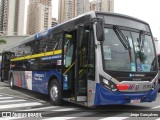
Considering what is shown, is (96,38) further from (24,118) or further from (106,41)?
(24,118)

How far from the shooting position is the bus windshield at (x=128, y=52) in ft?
28.5

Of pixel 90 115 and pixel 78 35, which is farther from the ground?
pixel 78 35

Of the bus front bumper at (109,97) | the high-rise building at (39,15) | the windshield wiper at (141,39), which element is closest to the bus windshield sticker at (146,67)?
the windshield wiper at (141,39)

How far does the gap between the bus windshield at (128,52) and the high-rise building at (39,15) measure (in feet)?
144

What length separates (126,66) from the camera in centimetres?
886

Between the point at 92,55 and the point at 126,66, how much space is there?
111cm

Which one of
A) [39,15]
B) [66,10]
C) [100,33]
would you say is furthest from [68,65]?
[39,15]

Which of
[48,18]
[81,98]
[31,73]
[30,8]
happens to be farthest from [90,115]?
[30,8]

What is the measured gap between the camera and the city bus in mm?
8508

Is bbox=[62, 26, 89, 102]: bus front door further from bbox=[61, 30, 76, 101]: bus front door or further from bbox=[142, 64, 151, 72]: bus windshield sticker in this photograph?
bbox=[142, 64, 151, 72]: bus windshield sticker

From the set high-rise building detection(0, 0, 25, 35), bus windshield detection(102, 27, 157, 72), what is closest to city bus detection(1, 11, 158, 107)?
bus windshield detection(102, 27, 157, 72)

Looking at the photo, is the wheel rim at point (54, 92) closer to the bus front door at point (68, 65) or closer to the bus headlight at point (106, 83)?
the bus front door at point (68, 65)

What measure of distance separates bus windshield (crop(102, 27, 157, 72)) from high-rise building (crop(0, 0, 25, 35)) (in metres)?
51.1

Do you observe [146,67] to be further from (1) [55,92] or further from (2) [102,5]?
(2) [102,5]
